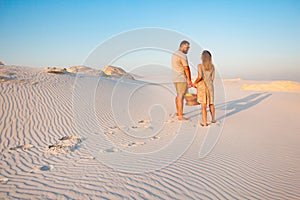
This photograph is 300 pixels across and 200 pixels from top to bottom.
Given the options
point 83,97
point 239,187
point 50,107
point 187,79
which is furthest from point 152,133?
point 83,97

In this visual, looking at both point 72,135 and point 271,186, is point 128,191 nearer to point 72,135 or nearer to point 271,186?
point 271,186

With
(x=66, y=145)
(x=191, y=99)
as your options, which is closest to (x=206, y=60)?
(x=191, y=99)

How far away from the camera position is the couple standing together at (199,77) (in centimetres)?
625

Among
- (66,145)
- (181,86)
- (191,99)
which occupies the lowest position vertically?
(66,145)

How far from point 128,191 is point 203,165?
1658mm

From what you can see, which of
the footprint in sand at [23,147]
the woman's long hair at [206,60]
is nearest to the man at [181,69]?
the woman's long hair at [206,60]

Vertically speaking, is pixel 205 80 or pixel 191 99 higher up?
pixel 205 80

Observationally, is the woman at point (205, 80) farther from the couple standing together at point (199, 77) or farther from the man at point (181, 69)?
the man at point (181, 69)

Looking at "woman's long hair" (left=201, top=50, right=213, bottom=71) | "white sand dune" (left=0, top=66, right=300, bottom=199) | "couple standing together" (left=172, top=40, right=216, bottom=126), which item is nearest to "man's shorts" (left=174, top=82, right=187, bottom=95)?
"couple standing together" (left=172, top=40, right=216, bottom=126)

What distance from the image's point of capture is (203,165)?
12.5ft

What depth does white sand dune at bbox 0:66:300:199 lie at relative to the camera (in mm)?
2963

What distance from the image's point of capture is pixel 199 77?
6277 millimetres

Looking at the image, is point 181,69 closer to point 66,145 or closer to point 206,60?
point 206,60

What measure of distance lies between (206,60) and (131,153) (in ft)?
12.2
